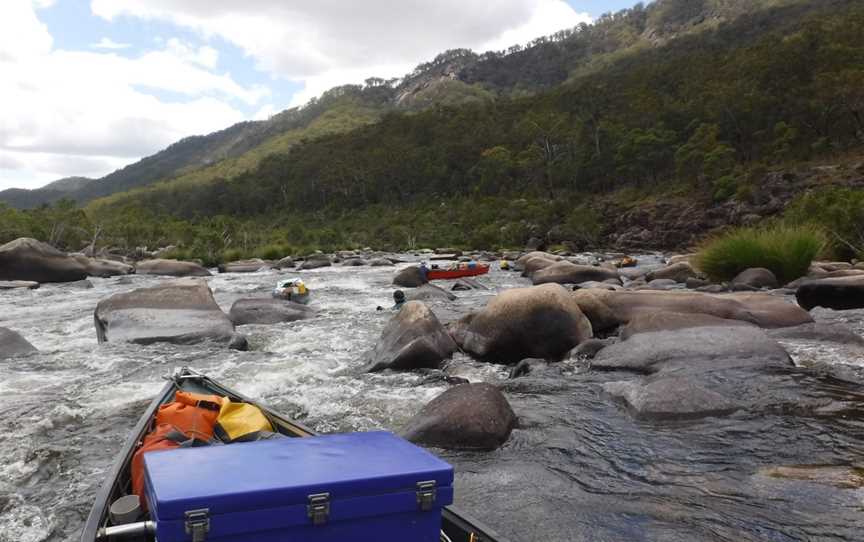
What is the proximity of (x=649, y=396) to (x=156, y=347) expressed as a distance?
8.00 metres

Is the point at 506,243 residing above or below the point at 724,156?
below

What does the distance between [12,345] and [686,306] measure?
10.8 metres

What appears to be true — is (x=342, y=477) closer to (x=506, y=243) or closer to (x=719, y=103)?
(x=506, y=243)

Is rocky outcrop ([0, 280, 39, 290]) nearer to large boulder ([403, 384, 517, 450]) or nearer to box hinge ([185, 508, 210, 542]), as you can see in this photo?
large boulder ([403, 384, 517, 450])

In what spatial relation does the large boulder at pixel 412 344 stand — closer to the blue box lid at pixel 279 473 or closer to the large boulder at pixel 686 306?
the large boulder at pixel 686 306

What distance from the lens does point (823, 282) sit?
1112 centimetres

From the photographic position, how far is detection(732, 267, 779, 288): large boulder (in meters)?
13.8

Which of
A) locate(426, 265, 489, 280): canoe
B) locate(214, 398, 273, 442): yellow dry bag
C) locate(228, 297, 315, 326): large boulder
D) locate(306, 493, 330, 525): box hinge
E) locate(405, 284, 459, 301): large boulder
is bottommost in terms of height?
locate(426, 265, 489, 280): canoe

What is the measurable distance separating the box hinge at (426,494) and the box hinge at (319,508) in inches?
14.9

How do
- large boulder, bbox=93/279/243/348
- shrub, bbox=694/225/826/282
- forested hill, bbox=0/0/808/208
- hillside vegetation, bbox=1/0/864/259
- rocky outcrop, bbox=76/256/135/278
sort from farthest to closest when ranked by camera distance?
forested hill, bbox=0/0/808/208, hillside vegetation, bbox=1/0/864/259, rocky outcrop, bbox=76/256/135/278, shrub, bbox=694/225/826/282, large boulder, bbox=93/279/243/348

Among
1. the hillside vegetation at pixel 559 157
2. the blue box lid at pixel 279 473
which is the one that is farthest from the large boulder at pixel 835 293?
the hillside vegetation at pixel 559 157

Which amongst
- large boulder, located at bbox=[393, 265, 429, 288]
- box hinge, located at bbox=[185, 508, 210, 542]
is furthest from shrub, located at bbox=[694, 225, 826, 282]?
box hinge, located at bbox=[185, 508, 210, 542]

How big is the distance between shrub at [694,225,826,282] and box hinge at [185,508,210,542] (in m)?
15.1

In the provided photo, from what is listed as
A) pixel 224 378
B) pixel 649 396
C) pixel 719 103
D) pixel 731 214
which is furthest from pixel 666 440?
pixel 719 103
